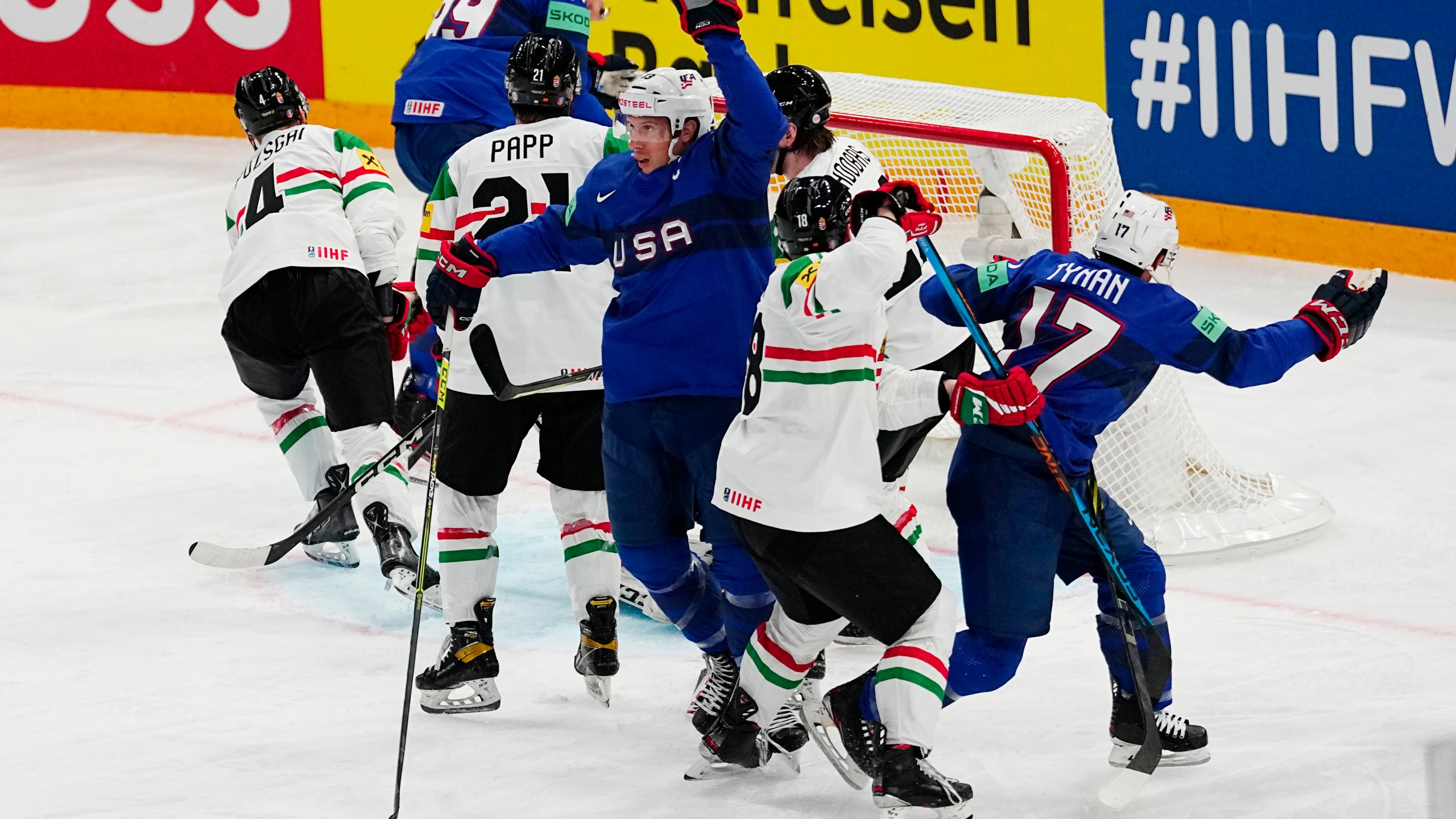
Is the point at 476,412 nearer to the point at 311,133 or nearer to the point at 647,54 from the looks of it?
the point at 311,133

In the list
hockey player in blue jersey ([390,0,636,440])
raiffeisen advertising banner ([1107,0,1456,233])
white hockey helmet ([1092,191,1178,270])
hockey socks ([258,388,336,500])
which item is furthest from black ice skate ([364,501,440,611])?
raiffeisen advertising banner ([1107,0,1456,233])

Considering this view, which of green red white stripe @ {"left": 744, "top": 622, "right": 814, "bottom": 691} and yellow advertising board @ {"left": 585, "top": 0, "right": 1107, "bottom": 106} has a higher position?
yellow advertising board @ {"left": 585, "top": 0, "right": 1107, "bottom": 106}

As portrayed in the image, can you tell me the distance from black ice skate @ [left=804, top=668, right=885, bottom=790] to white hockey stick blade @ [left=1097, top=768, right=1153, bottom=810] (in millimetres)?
460

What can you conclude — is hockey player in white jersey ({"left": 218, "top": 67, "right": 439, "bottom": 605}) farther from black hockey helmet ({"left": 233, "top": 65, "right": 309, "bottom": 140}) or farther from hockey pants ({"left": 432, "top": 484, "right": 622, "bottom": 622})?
hockey pants ({"left": 432, "top": 484, "right": 622, "bottom": 622})

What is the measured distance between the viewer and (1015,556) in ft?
11.8

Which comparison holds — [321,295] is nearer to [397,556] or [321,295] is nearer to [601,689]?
[397,556]

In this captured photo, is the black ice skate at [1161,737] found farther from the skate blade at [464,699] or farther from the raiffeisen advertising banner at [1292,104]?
the raiffeisen advertising banner at [1292,104]

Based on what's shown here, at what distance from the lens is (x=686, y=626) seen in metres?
3.97

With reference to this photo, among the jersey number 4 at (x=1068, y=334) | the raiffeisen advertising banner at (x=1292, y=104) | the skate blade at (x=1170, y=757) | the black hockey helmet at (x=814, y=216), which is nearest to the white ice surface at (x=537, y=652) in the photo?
the skate blade at (x=1170, y=757)

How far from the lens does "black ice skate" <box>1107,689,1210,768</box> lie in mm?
3770

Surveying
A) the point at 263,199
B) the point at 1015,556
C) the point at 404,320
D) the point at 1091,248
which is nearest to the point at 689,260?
the point at 1015,556

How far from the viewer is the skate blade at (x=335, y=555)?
5348 mm

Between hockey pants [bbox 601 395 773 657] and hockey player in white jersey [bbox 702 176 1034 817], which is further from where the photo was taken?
hockey pants [bbox 601 395 773 657]

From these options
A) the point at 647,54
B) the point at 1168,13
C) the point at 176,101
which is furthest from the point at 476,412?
the point at 176,101
